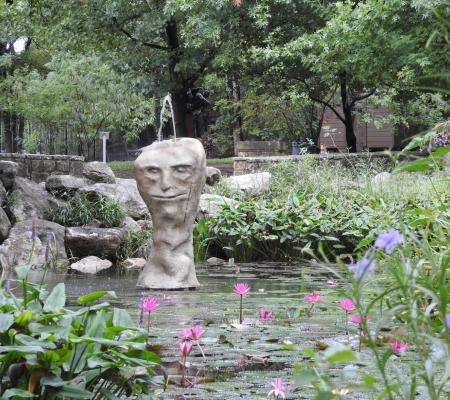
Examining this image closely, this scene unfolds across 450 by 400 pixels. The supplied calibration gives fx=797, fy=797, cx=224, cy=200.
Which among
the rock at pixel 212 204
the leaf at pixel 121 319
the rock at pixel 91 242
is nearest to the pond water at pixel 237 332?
the leaf at pixel 121 319

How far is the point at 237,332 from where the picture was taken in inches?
143

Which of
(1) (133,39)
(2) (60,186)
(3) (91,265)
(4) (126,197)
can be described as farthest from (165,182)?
(1) (133,39)

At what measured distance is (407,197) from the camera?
34.2ft

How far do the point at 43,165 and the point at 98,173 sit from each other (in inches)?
105

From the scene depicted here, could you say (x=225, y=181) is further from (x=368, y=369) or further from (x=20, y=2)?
(x=368, y=369)

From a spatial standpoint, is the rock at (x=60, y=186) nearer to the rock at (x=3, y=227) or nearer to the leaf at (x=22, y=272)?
the rock at (x=3, y=227)

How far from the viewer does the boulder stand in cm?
908

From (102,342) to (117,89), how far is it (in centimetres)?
2228

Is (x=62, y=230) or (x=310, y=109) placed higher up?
(x=310, y=109)

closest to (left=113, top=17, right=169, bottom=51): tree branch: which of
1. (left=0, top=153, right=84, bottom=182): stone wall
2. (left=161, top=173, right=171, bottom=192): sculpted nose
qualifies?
(left=0, top=153, right=84, bottom=182): stone wall

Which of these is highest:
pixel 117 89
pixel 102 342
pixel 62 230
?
pixel 117 89

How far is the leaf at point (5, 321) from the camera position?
204cm

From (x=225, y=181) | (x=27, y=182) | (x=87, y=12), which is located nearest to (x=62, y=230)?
(x=27, y=182)

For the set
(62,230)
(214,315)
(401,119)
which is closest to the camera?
(214,315)
